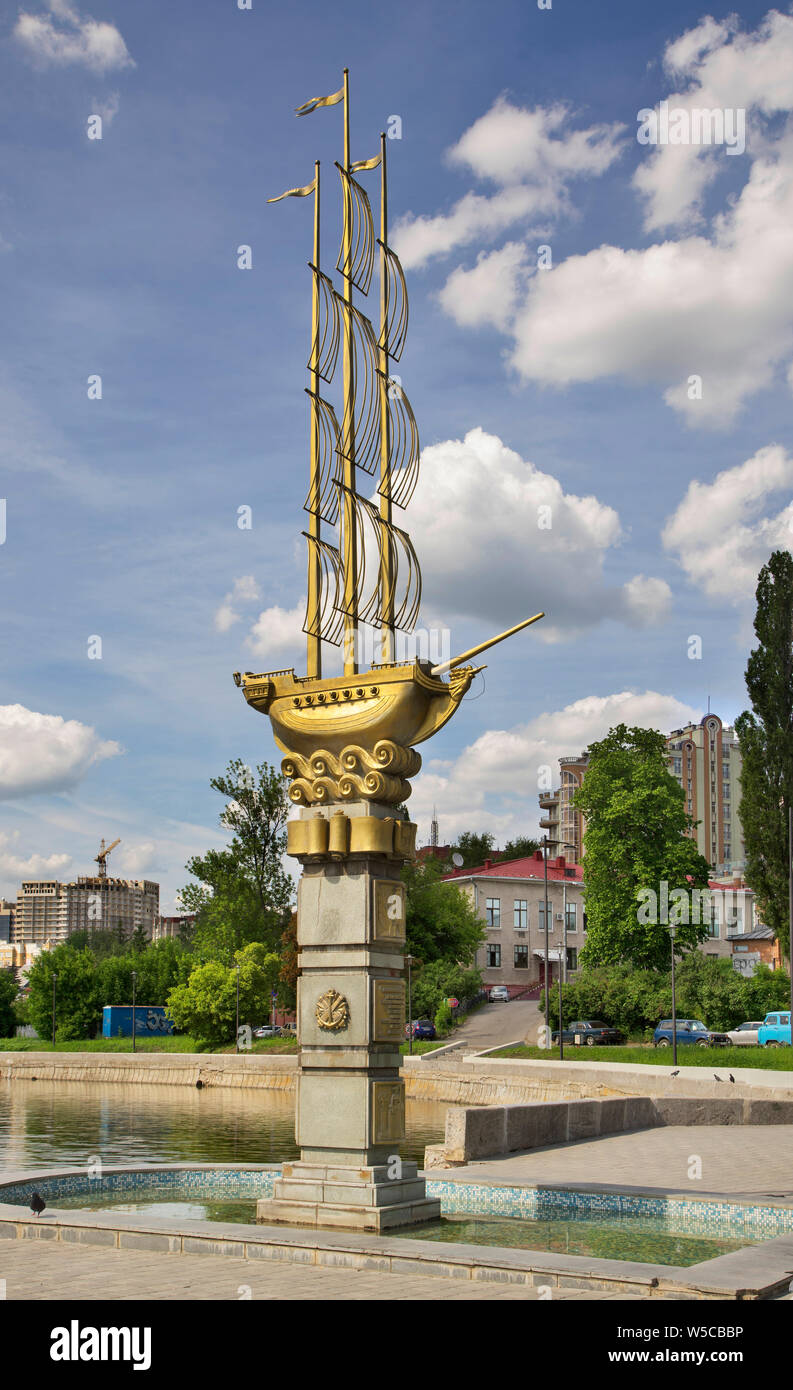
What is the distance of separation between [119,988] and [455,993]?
31.9 meters

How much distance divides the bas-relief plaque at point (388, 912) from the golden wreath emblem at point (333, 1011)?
28.9 inches

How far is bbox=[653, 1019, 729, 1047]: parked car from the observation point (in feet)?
154

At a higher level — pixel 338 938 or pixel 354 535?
pixel 354 535

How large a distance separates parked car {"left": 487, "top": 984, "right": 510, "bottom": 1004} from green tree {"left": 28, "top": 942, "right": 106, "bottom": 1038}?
26795 millimetres

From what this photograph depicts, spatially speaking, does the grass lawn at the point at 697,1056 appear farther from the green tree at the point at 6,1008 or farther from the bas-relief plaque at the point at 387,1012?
the green tree at the point at 6,1008

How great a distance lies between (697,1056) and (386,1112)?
97.7ft

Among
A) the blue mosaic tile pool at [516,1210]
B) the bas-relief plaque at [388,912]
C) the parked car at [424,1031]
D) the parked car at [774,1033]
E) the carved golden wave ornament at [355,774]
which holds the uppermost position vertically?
the carved golden wave ornament at [355,774]

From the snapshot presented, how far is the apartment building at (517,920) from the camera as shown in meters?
81.1

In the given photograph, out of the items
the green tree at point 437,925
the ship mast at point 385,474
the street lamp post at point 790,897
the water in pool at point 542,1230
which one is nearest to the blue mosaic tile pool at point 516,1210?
the water in pool at point 542,1230

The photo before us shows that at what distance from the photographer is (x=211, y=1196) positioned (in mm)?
15086

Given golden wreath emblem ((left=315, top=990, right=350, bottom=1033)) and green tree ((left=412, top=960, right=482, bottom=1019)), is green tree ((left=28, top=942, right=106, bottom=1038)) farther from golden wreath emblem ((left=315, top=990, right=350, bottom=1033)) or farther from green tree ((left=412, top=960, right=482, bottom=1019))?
golden wreath emblem ((left=315, top=990, right=350, bottom=1033))

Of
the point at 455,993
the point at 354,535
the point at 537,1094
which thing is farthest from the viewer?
the point at 455,993
